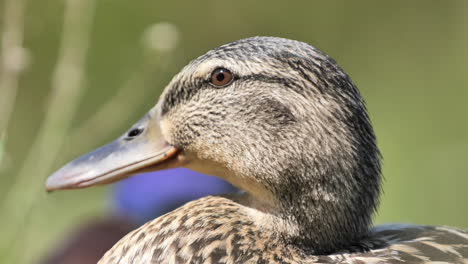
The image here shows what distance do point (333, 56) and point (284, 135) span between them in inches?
121

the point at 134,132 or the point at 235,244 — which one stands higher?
the point at 134,132

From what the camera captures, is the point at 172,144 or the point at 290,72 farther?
the point at 172,144

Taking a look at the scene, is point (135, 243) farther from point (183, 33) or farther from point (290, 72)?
point (183, 33)

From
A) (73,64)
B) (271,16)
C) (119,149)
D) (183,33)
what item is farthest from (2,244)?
(271,16)

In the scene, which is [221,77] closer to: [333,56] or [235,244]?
[235,244]

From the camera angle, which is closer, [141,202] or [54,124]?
[54,124]

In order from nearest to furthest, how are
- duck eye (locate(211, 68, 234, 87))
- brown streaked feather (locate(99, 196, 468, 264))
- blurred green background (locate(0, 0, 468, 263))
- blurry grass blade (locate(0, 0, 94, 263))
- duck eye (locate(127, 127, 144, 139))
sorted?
brown streaked feather (locate(99, 196, 468, 264)), duck eye (locate(211, 68, 234, 87)), duck eye (locate(127, 127, 144, 139)), blurry grass blade (locate(0, 0, 94, 263)), blurred green background (locate(0, 0, 468, 263))

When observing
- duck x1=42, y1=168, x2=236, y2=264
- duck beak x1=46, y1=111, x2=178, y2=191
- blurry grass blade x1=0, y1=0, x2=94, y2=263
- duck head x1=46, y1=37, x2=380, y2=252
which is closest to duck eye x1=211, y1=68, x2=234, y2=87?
duck head x1=46, y1=37, x2=380, y2=252

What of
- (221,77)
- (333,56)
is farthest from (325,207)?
(333,56)

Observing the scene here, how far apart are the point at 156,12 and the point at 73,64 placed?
7.29ft

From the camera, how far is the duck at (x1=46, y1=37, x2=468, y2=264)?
6.02 feet

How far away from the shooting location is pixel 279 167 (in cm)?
186

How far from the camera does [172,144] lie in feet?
6.60

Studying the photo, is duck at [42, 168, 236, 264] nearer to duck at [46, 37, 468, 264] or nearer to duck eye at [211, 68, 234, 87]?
duck at [46, 37, 468, 264]
